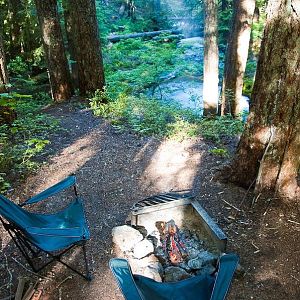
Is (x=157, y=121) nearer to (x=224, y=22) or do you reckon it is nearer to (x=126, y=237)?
(x=126, y=237)

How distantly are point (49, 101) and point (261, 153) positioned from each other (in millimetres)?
6607

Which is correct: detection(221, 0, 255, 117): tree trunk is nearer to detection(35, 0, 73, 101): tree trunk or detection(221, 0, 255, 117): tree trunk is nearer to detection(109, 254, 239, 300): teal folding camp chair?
detection(35, 0, 73, 101): tree trunk

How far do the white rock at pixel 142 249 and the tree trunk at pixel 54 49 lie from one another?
618 cm

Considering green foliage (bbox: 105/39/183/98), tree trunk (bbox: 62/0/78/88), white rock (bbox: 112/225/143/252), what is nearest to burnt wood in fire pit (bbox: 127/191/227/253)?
white rock (bbox: 112/225/143/252)

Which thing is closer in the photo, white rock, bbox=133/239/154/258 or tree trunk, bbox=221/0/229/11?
white rock, bbox=133/239/154/258

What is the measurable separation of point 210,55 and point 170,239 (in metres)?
4.75

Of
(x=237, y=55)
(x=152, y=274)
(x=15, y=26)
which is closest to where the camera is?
(x=152, y=274)

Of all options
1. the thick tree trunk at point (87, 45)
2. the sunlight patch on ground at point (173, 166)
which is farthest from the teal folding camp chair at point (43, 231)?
the thick tree trunk at point (87, 45)

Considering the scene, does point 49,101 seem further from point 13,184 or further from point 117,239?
point 117,239

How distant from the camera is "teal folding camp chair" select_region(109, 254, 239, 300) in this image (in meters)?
2.12

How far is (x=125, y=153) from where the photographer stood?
518 centimetres

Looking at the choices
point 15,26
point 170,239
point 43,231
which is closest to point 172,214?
point 170,239

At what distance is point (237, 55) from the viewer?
7.64 metres

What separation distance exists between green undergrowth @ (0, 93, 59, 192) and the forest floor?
0.20 m
